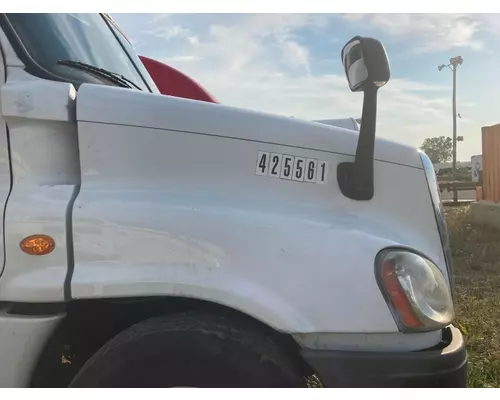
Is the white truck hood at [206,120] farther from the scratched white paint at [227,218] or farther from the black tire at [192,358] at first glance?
the black tire at [192,358]

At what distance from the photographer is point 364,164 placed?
2012mm

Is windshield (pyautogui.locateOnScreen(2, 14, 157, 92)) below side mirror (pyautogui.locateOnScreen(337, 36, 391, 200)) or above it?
above

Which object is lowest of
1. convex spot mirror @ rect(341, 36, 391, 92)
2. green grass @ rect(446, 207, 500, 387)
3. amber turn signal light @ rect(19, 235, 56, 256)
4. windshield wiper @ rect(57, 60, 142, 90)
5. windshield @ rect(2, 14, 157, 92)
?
green grass @ rect(446, 207, 500, 387)

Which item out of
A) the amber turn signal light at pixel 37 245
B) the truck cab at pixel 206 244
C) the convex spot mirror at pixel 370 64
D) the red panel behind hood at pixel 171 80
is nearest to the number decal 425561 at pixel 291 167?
the truck cab at pixel 206 244

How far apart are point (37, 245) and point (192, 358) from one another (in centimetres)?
70

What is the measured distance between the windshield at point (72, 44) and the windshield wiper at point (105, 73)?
24 mm

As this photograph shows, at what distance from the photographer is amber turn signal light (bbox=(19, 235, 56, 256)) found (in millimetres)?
1896

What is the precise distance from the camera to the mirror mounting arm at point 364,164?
77.5 inches

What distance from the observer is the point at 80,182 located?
6.54ft

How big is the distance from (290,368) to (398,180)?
2.87 feet

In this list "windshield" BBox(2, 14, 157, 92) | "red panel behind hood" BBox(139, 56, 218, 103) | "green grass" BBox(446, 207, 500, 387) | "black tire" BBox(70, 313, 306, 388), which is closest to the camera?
"black tire" BBox(70, 313, 306, 388)

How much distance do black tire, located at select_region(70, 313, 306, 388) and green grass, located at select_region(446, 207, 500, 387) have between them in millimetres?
2243

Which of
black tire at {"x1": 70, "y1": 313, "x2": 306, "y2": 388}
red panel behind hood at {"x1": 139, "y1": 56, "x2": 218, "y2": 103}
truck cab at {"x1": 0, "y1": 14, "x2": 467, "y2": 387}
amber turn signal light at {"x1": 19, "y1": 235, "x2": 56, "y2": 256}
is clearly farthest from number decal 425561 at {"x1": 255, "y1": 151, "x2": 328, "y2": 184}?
red panel behind hood at {"x1": 139, "y1": 56, "x2": 218, "y2": 103}

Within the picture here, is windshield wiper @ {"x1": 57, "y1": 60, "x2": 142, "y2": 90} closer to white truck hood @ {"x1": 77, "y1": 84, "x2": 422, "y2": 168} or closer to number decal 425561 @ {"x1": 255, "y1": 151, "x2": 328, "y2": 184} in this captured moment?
white truck hood @ {"x1": 77, "y1": 84, "x2": 422, "y2": 168}
